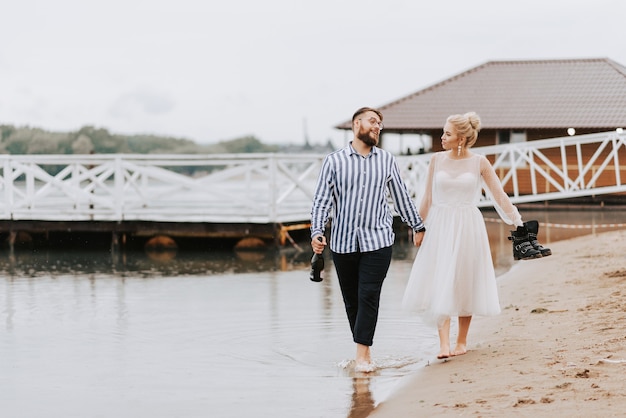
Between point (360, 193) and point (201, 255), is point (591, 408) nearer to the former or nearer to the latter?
point (360, 193)

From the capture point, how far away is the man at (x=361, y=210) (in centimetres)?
648

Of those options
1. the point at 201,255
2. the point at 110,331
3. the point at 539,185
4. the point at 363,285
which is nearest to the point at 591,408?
the point at 363,285

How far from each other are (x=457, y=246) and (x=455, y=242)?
0.13 ft

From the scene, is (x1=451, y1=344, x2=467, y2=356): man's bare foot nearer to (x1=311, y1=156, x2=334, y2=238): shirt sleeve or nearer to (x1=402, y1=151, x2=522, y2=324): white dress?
(x1=402, y1=151, x2=522, y2=324): white dress

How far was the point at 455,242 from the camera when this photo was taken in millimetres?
6777

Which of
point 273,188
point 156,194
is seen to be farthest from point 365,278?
point 156,194

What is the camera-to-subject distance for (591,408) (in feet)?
15.7

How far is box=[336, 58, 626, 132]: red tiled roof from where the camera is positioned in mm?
31109

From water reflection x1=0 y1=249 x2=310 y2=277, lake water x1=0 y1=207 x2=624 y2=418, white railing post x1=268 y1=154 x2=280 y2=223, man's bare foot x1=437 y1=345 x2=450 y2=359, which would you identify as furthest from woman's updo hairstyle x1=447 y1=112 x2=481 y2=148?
white railing post x1=268 y1=154 x2=280 y2=223

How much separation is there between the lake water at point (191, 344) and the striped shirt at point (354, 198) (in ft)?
2.90

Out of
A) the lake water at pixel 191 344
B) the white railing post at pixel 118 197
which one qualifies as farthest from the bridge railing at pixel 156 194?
the lake water at pixel 191 344

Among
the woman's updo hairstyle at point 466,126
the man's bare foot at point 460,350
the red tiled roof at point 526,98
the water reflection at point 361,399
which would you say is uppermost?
the red tiled roof at point 526,98

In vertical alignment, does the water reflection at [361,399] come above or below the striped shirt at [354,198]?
below

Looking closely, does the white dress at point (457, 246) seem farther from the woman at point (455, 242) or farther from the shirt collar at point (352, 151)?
the shirt collar at point (352, 151)
